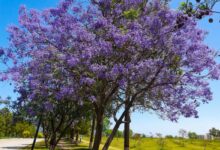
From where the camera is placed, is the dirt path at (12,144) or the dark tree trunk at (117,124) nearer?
the dark tree trunk at (117,124)

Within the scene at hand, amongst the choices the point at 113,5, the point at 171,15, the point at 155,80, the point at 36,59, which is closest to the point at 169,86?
the point at 155,80

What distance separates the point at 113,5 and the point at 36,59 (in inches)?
213

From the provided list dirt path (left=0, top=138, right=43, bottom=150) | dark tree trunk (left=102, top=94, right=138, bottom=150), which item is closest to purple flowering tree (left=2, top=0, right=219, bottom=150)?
dark tree trunk (left=102, top=94, right=138, bottom=150)

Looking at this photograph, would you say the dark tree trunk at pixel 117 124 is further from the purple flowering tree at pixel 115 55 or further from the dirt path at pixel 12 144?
the dirt path at pixel 12 144

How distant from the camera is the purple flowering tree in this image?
19.4m

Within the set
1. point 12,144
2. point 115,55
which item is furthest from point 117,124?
point 12,144

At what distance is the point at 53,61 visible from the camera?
22.0 metres

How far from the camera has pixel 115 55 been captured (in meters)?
20.4

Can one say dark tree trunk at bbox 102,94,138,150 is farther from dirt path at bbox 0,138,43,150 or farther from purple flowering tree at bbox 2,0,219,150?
dirt path at bbox 0,138,43,150

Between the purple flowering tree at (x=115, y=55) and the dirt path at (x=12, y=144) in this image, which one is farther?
the dirt path at (x=12, y=144)

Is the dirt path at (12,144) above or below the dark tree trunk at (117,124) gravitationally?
above

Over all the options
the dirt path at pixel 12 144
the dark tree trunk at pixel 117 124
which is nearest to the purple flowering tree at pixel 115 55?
the dark tree trunk at pixel 117 124

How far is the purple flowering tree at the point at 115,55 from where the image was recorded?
1941cm

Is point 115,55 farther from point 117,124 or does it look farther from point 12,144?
point 12,144
